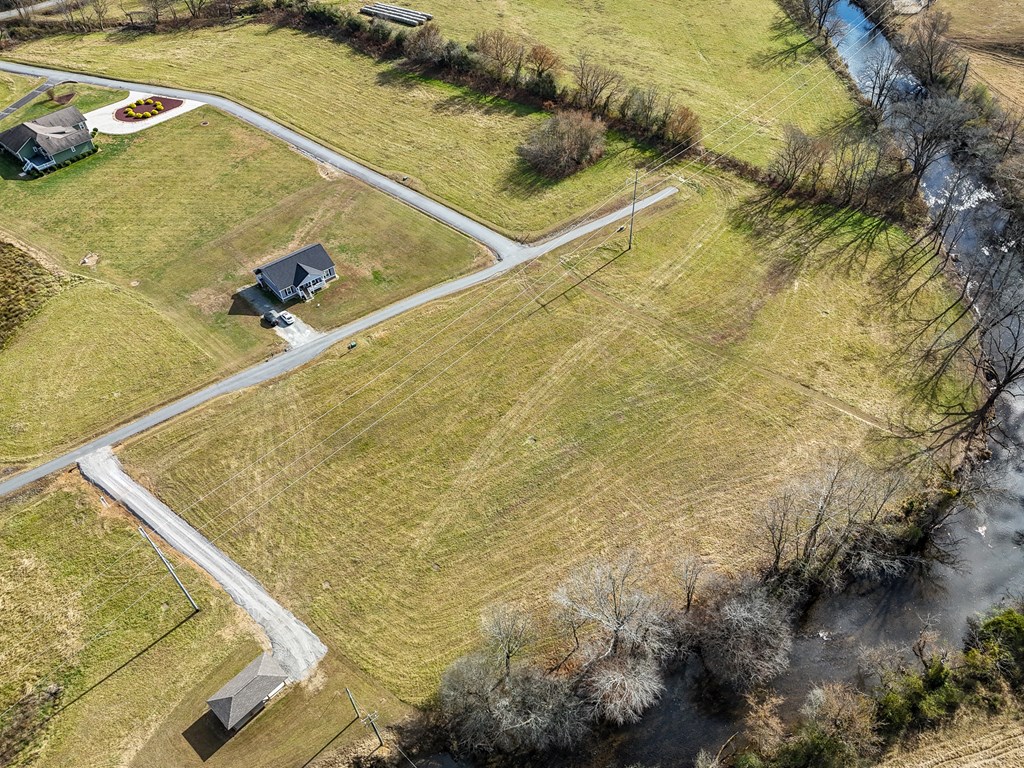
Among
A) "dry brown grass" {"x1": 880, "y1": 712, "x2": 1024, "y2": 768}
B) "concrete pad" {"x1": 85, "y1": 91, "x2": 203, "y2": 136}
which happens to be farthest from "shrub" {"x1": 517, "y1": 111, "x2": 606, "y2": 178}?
"dry brown grass" {"x1": 880, "y1": 712, "x2": 1024, "y2": 768}

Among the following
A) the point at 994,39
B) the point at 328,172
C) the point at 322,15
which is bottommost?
the point at 328,172

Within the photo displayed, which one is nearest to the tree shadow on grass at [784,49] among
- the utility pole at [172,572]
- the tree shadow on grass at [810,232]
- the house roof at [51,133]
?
the tree shadow on grass at [810,232]

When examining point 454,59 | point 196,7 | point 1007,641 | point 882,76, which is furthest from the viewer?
point 196,7

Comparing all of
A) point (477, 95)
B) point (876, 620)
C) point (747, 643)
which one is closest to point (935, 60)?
point (477, 95)

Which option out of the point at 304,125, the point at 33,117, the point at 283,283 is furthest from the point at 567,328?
the point at 33,117

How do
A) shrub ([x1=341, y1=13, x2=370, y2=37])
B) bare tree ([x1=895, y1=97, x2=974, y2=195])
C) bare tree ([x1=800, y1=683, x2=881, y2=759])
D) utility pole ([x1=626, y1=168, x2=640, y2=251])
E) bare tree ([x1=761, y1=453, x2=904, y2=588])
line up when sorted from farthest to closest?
shrub ([x1=341, y1=13, x2=370, y2=37]) < bare tree ([x1=895, y1=97, x2=974, y2=195]) < utility pole ([x1=626, y1=168, x2=640, y2=251]) < bare tree ([x1=761, y1=453, x2=904, y2=588]) < bare tree ([x1=800, y1=683, x2=881, y2=759])

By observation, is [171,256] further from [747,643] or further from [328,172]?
[747,643]

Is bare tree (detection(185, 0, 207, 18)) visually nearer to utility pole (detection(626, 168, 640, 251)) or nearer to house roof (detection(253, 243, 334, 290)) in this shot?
→ house roof (detection(253, 243, 334, 290))

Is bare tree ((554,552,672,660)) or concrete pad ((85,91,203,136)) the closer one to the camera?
bare tree ((554,552,672,660))
